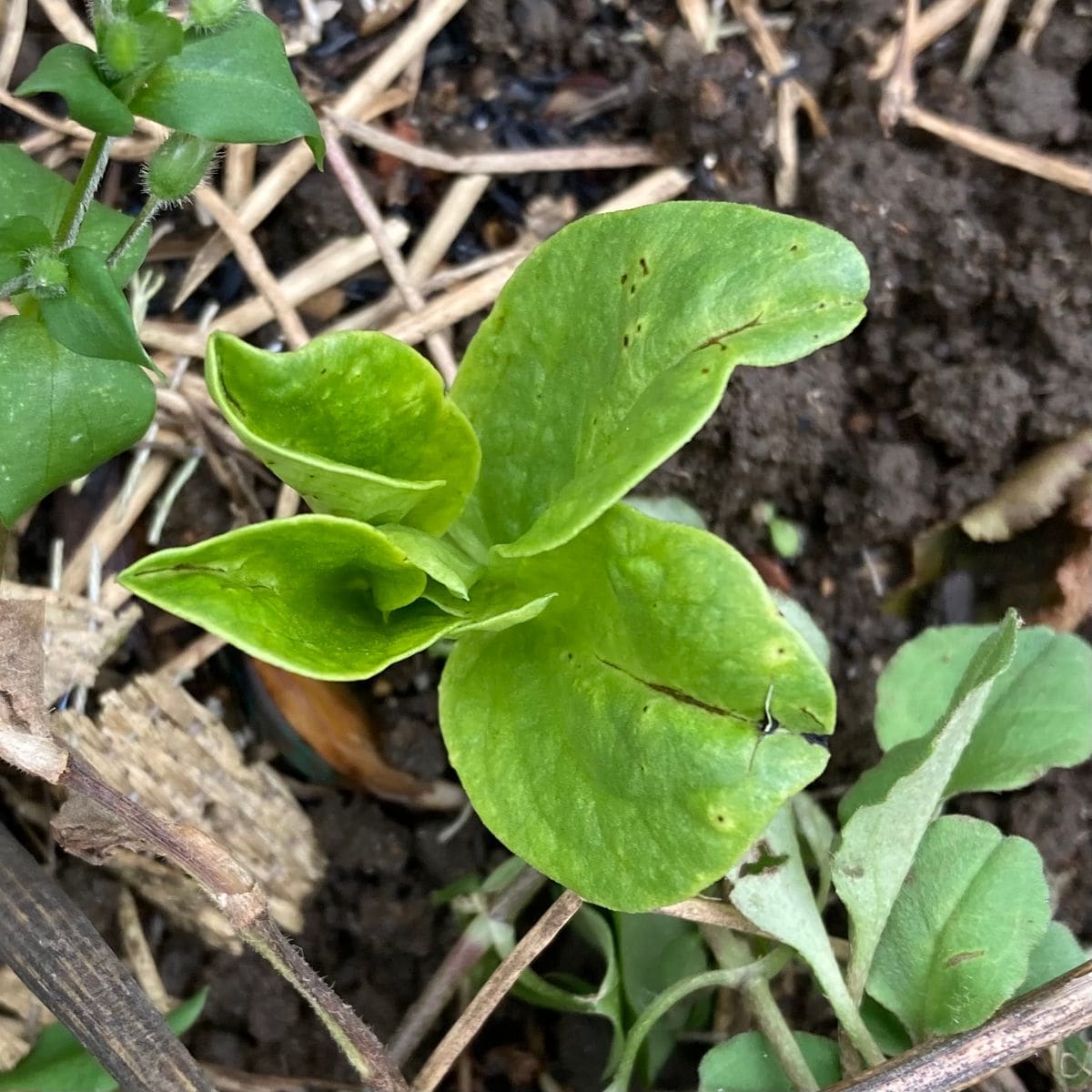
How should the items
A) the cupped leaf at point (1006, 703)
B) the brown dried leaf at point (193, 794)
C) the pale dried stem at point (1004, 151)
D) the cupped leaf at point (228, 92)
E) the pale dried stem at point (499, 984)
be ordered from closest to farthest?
the cupped leaf at point (228, 92), the pale dried stem at point (499, 984), the cupped leaf at point (1006, 703), the brown dried leaf at point (193, 794), the pale dried stem at point (1004, 151)

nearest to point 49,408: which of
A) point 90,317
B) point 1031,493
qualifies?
point 90,317

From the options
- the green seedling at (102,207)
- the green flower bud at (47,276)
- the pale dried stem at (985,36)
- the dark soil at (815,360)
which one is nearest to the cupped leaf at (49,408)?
the green seedling at (102,207)

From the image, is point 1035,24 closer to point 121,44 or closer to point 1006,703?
point 1006,703

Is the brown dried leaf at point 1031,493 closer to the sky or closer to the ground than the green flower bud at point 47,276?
closer to the ground

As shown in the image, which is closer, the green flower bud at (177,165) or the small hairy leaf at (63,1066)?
the green flower bud at (177,165)

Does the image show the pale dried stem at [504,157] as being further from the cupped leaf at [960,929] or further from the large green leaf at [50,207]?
the cupped leaf at [960,929]

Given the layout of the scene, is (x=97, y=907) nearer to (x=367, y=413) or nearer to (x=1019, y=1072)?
(x=367, y=413)
